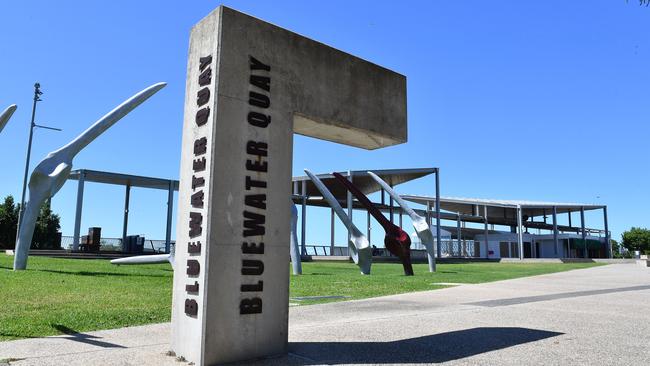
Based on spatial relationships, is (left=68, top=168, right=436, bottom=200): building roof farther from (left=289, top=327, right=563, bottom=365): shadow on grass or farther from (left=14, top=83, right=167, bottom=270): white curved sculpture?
(left=289, top=327, right=563, bottom=365): shadow on grass

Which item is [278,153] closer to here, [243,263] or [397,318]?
[243,263]

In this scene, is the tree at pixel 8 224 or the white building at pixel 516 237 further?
the white building at pixel 516 237

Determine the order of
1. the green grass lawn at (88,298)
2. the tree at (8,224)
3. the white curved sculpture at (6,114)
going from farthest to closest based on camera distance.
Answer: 1. the tree at (8,224)
2. the white curved sculpture at (6,114)
3. the green grass lawn at (88,298)

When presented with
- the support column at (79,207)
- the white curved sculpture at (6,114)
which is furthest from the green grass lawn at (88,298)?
the support column at (79,207)

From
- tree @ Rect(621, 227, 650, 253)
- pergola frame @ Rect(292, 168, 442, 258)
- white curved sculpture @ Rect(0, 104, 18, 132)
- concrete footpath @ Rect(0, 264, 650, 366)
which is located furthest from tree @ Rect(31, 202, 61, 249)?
tree @ Rect(621, 227, 650, 253)

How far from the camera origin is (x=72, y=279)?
46.9 feet

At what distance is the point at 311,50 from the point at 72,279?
11349 mm

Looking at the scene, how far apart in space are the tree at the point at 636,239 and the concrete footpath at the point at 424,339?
9883 cm

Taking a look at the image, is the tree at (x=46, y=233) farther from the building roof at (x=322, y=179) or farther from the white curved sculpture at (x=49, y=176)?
the white curved sculpture at (x=49, y=176)

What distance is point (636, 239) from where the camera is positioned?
96500 millimetres

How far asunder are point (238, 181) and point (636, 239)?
109 meters

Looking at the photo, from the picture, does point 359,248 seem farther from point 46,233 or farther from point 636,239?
point 636,239

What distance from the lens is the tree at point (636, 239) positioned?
94.1 metres

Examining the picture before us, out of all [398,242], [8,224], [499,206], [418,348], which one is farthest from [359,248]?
[499,206]
